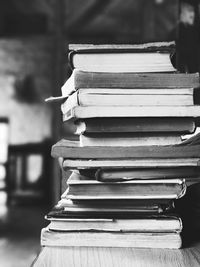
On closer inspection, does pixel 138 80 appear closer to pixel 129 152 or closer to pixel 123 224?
pixel 129 152

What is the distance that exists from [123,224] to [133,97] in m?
0.23

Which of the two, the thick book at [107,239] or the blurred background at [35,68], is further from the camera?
the blurred background at [35,68]

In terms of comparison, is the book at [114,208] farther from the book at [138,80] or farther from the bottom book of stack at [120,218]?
the book at [138,80]

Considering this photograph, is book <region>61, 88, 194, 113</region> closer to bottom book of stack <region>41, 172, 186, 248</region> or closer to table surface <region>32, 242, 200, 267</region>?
bottom book of stack <region>41, 172, 186, 248</region>

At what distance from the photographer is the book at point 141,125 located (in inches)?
37.6

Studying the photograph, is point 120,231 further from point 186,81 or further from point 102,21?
point 102,21

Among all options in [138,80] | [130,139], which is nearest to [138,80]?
[138,80]

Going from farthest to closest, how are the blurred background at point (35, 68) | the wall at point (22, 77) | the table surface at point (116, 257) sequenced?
1. the wall at point (22, 77)
2. the blurred background at point (35, 68)
3. the table surface at point (116, 257)

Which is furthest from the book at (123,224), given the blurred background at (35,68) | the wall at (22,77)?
the wall at (22,77)

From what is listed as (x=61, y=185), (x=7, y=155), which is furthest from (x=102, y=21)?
(x=61, y=185)

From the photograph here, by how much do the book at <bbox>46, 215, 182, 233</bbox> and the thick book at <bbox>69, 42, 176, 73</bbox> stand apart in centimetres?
27

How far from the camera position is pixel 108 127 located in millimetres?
958

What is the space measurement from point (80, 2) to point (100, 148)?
690cm

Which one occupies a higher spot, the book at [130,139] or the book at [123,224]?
the book at [130,139]
